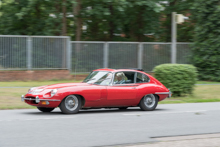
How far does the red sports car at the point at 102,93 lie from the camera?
33.2ft

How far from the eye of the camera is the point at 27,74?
815 inches

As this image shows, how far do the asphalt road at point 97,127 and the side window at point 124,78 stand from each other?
1.03 meters

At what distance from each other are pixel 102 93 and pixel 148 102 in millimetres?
1683

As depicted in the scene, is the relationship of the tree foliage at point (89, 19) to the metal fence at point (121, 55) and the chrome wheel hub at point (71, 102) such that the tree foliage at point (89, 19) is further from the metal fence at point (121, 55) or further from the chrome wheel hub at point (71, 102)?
the chrome wheel hub at point (71, 102)

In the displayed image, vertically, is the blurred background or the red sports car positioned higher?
the blurred background

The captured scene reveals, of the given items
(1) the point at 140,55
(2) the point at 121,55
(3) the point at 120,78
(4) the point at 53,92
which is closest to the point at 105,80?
(3) the point at 120,78

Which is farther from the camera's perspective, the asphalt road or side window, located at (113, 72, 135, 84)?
side window, located at (113, 72, 135, 84)

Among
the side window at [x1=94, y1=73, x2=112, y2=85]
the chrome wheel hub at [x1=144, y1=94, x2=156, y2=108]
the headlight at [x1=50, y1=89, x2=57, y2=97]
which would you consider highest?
the side window at [x1=94, y1=73, x2=112, y2=85]

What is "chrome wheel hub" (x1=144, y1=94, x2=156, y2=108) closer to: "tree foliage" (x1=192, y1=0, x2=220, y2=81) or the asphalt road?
the asphalt road

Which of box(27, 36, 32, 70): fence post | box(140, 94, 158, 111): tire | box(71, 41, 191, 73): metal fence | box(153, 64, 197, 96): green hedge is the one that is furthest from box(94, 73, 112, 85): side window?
box(71, 41, 191, 73): metal fence

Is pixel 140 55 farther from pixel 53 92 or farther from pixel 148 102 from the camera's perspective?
pixel 53 92

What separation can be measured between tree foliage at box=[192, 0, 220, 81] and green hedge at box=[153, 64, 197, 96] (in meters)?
8.06

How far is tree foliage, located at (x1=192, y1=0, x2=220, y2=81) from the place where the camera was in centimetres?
2338

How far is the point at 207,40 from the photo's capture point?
2380cm
